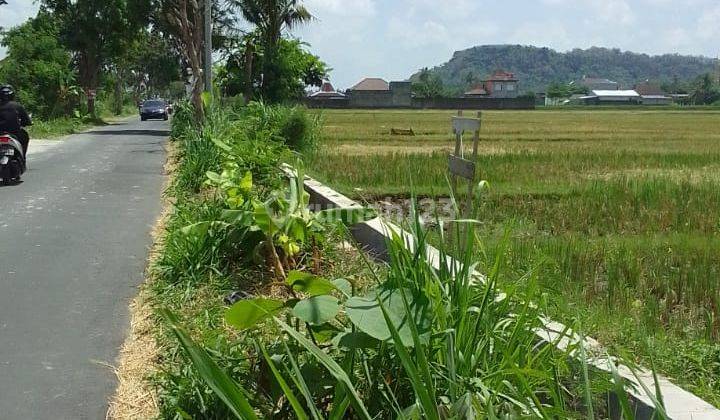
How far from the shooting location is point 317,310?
127 inches

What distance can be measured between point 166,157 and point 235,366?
1719 cm

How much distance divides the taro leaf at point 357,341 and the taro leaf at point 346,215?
2.40m

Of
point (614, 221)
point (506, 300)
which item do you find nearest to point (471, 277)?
point (506, 300)

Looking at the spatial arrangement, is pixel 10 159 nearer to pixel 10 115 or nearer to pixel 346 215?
pixel 10 115

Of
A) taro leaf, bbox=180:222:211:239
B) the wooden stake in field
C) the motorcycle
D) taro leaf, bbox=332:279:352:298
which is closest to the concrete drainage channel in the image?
taro leaf, bbox=332:279:352:298

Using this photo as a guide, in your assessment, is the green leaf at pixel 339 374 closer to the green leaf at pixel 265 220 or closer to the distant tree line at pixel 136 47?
the green leaf at pixel 265 220

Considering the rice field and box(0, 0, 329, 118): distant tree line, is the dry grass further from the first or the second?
box(0, 0, 329, 118): distant tree line

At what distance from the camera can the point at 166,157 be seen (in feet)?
66.0

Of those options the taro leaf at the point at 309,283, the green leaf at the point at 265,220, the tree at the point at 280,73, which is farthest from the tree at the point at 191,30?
the taro leaf at the point at 309,283

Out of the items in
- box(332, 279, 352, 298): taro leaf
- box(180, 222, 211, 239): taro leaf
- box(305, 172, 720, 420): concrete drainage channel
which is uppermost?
box(332, 279, 352, 298): taro leaf

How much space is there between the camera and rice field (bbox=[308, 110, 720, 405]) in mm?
4652

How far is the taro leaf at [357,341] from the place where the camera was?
307 centimetres

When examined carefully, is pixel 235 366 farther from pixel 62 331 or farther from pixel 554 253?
pixel 554 253

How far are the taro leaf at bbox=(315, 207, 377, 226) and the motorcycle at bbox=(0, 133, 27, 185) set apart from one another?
27.8ft
